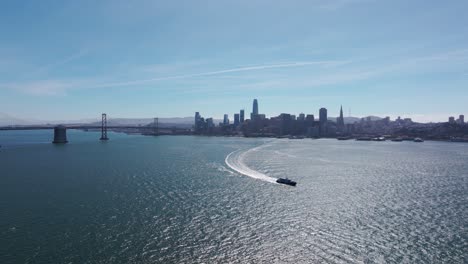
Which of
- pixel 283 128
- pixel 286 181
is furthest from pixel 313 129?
pixel 286 181

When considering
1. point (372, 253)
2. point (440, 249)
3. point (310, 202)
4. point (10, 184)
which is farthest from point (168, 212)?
point (10, 184)

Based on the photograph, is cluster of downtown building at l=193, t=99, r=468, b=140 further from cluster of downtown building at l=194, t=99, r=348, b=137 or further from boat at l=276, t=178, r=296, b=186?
boat at l=276, t=178, r=296, b=186

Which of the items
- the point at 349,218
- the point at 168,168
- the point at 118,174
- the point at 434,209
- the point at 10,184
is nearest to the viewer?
the point at 349,218

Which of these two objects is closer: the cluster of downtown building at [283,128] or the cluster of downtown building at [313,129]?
the cluster of downtown building at [313,129]

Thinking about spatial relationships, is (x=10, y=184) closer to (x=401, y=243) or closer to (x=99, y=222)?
(x=99, y=222)

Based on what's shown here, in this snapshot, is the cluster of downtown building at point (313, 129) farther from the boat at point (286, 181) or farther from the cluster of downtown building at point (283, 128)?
the boat at point (286, 181)

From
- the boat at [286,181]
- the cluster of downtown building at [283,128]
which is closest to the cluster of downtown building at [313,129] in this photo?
the cluster of downtown building at [283,128]

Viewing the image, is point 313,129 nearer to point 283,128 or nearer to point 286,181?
point 283,128

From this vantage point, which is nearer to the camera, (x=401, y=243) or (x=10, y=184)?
(x=401, y=243)

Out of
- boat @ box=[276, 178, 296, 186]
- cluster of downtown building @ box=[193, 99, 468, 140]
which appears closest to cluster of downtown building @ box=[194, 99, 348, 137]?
cluster of downtown building @ box=[193, 99, 468, 140]

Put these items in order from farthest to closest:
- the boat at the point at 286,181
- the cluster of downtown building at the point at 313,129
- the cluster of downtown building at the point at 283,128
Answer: the cluster of downtown building at the point at 283,128 → the cluster of downtown building at the point at 313,129 → the boat at the point at 286,181

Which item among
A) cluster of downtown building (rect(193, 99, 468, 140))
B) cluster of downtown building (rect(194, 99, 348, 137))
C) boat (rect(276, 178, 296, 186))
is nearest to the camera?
boat (rect(276, 178, 296, 186))
